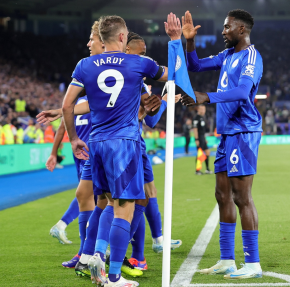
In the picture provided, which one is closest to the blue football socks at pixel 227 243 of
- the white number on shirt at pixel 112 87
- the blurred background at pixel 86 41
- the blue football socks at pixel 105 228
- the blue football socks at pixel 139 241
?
the blue football socks at pixel 139 241

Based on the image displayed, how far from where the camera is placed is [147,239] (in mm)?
5395

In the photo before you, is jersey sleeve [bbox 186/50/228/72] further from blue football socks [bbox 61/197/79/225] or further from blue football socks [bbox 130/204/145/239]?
blue football socks [bbox 61/197/79/225]

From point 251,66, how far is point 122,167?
135 centimetres

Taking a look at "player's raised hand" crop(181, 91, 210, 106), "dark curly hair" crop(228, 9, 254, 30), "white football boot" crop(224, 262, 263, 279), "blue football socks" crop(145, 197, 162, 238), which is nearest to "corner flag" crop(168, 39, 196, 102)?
"player's raised hand" crop(181, 91, 210, 106)

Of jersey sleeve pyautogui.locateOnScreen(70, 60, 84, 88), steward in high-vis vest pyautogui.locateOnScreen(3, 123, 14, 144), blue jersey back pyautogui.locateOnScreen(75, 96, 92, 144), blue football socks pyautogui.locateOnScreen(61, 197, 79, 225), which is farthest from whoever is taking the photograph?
steward in high-vis vest pyautogui.locateOnScreen(3, 123, 14, 144)

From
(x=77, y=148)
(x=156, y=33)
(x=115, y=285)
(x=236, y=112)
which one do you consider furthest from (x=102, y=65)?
(x=156, y=33)

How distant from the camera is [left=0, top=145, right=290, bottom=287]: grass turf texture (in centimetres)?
383

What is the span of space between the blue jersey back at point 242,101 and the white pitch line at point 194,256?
1258 mm

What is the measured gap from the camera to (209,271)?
12.4 ft

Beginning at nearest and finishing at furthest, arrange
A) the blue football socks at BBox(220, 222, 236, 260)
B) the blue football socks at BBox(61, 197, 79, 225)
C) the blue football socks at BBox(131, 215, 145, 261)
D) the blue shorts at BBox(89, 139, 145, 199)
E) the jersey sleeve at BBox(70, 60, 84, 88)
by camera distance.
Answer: the blue shorts at BBox(89, 139, 145, 199) < the jersey sleeve at BBox(70, 60, 84, 88) < the blue football socks at BBox(220, 222, 236, 260) < the blue football socks at BBox(131, 215, 145, 261) < the blue football socks at BBox(61, 197, 79, 225)

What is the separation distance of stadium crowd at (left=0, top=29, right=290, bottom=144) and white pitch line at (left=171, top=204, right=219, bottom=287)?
471 inches

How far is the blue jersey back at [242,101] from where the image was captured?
3.62 metres

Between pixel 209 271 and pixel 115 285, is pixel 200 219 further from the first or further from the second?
pixel 115 285

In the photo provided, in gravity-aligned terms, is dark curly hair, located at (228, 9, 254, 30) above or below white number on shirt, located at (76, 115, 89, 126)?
above
